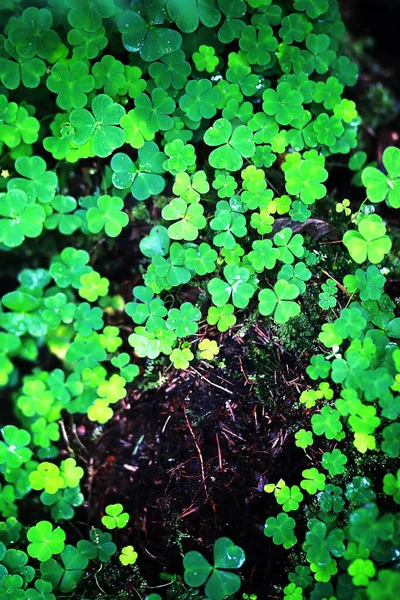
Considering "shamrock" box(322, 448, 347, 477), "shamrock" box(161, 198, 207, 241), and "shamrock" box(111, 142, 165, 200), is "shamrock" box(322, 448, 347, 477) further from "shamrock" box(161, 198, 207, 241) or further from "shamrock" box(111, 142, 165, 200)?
"shamrock" box(111, 142, 165, 200)

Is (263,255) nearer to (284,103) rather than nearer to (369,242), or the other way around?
(369,242)

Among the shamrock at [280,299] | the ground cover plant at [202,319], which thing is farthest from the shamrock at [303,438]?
the shamrock at [280,299]

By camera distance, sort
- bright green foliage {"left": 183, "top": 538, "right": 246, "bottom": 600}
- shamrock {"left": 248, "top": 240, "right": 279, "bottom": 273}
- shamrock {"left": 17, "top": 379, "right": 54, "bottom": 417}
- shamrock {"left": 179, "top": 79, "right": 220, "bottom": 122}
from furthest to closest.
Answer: shamrock {"left": 17, "top": 379, "right": 54, "bottom": 417} → shamrock {"left": 179, "top": 79, "right": 220, "bottom": 122} → shamrock {"left": 248, "top": 240, "right": 279, "bottom": 273} → bright green foliage {"left": 183, "top": 538, "right": 246, "bottom": 600}

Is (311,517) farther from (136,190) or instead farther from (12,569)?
(136,190)

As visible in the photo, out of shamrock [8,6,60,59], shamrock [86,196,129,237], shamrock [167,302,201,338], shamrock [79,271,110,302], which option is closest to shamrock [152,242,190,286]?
shamrock [167,302,201,338]

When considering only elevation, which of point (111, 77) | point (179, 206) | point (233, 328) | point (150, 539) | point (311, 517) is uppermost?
point (111, 77)

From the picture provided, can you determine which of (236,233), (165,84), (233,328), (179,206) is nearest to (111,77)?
(165,84)
